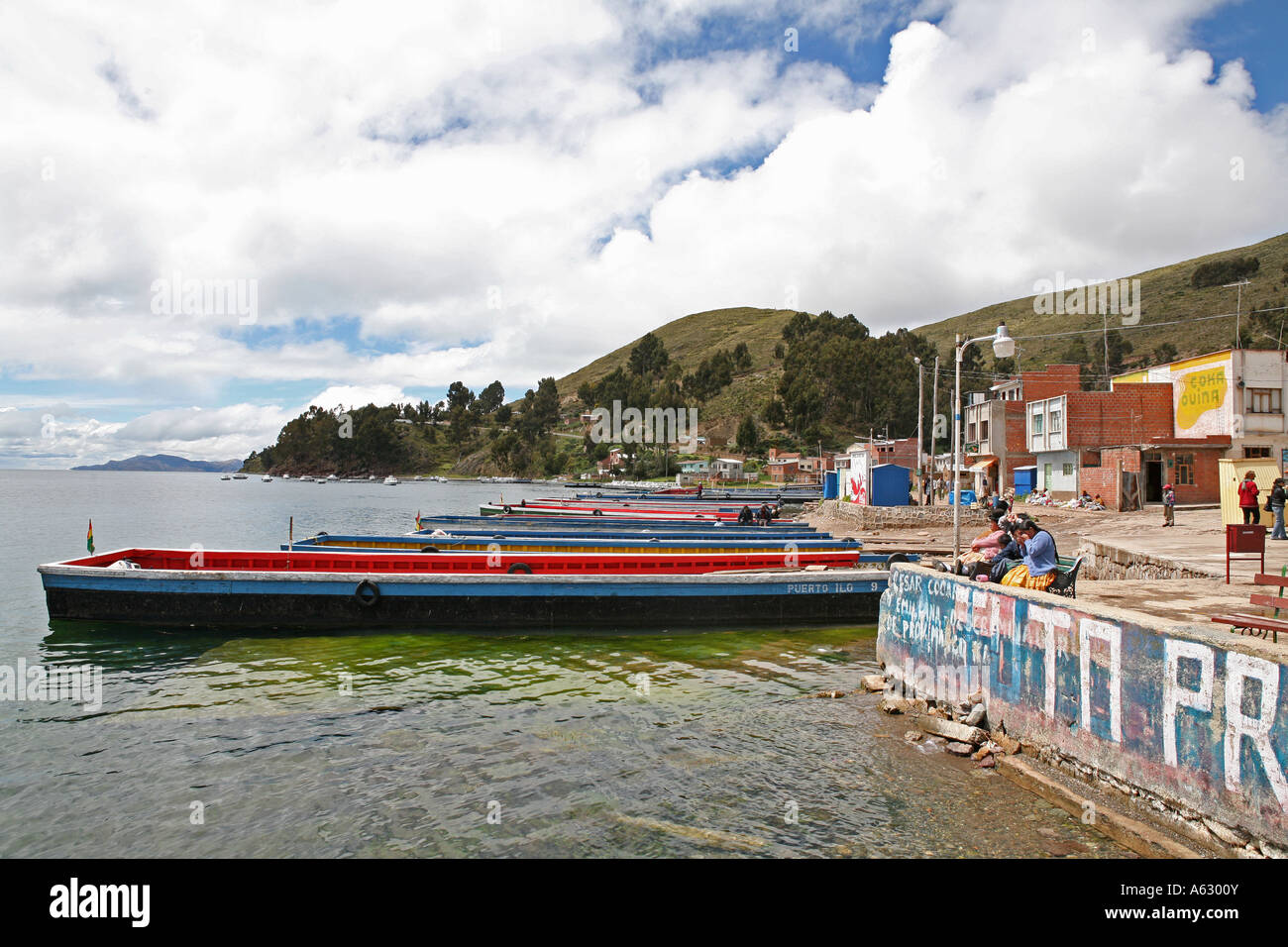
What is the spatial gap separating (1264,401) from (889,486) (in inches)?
887

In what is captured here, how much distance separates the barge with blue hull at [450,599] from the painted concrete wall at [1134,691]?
321 inches

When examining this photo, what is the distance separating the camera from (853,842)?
727 centimetres

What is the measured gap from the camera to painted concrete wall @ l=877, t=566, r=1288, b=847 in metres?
5.76

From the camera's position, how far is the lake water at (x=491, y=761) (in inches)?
300

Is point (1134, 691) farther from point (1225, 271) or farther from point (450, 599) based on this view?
point (1225, 271)

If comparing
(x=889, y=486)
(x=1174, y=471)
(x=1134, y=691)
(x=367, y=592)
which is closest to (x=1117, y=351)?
(x=889, y=486)

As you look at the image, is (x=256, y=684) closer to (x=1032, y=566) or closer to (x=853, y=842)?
(x=853, y=842)

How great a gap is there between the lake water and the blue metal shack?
33533 millimetres

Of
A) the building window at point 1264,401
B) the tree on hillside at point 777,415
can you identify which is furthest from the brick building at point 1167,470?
the tree on hillside at point 777,415

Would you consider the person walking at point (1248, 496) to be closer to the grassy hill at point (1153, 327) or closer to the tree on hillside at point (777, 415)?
the grassy hill at point (1153, 327)

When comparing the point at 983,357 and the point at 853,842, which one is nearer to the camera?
the point at 853,842

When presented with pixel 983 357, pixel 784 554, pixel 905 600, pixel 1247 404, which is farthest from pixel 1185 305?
pixel 905 600
